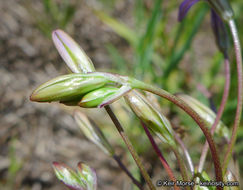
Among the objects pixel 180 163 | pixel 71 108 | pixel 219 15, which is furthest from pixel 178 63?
pixel 180 163

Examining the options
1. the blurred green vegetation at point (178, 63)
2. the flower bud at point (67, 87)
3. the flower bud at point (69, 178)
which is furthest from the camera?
the blurred green vegetation at point (178, 63)

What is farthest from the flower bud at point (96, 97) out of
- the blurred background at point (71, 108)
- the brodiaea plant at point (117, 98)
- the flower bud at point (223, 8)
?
the blurred background at point (71, 108)

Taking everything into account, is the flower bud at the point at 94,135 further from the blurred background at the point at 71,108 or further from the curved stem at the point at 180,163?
the blurred background at the point at 71,108

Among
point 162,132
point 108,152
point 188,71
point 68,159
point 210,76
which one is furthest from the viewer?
point 188,71

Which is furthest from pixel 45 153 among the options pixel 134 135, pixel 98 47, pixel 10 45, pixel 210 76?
pixel 210 76

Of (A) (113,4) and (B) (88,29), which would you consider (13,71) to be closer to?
(B) (88,29)

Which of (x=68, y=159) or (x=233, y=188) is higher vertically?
(x=68, y=159)
